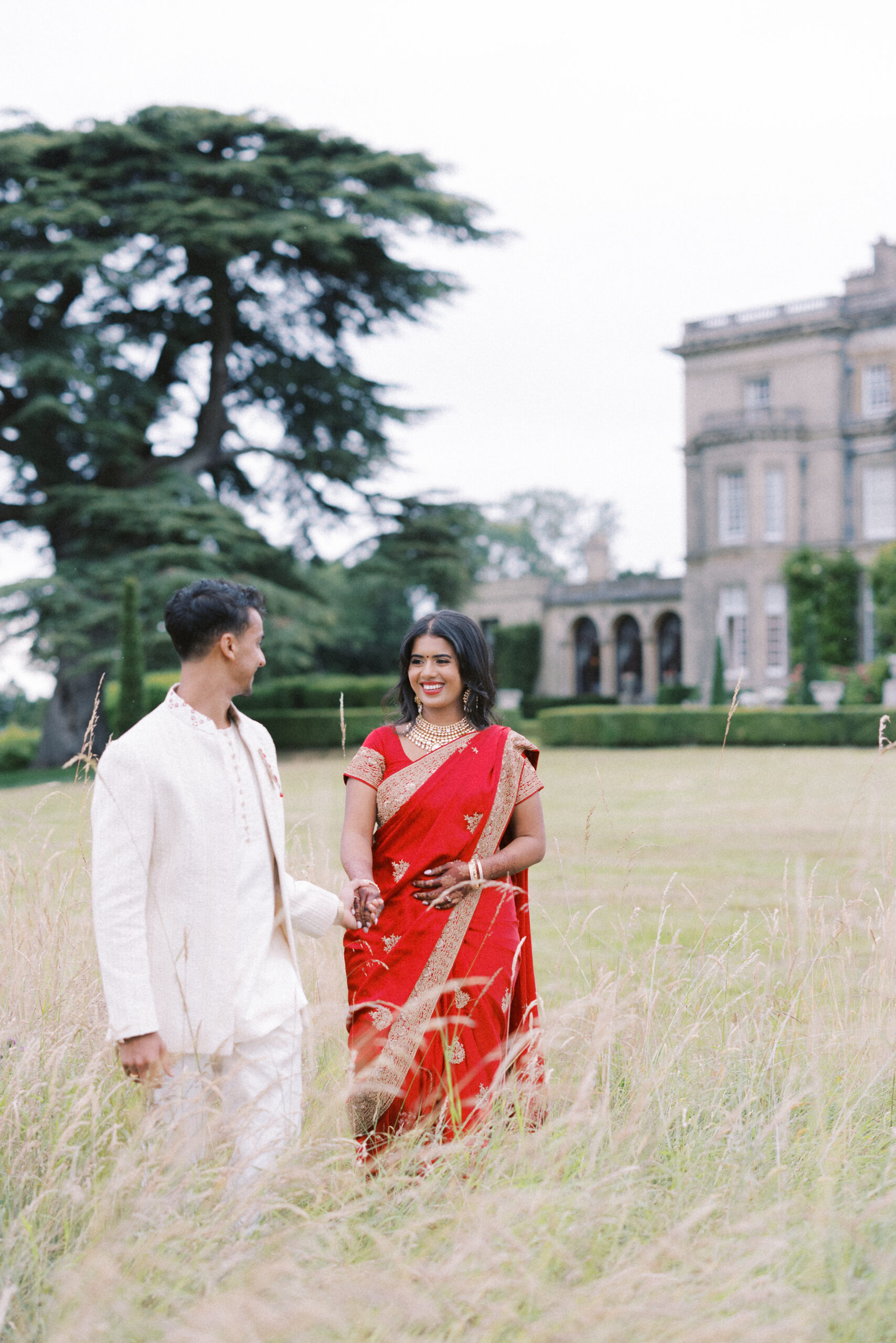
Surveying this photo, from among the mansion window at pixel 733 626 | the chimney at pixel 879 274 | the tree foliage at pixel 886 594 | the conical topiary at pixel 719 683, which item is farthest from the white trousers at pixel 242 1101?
the chimney at pixel 879 274

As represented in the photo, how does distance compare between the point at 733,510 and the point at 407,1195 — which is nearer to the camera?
the point at 407,1195

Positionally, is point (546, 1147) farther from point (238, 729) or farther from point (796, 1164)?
point (238, 729)

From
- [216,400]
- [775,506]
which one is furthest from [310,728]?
[775,506]

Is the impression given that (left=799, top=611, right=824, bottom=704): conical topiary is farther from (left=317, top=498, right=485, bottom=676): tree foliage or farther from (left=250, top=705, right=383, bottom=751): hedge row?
(left=250, top=705, right=383, bottom=751): hedge row

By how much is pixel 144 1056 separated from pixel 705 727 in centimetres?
1829

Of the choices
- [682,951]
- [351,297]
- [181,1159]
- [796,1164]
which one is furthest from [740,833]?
[351,297]

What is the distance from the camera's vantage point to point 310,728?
826 inches

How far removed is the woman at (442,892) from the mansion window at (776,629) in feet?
93.1

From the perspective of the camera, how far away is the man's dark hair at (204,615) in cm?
229

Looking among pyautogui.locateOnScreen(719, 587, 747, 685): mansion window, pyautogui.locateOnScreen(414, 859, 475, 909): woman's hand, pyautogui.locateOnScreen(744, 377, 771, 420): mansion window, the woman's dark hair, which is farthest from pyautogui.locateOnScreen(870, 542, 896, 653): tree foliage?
pyautogui.locateOnScreen(414, 859, 475, 909): woman's hand

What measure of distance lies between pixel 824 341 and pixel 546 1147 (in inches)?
1248

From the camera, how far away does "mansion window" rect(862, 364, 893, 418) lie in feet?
100

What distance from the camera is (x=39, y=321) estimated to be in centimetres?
1867

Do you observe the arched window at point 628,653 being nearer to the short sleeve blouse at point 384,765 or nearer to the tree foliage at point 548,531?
the tree foliage at point 548,531
